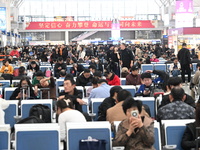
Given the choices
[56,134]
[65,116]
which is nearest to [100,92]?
[65,116]

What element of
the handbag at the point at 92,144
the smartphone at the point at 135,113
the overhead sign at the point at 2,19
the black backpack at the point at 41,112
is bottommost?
the handbag at the point at 92,144

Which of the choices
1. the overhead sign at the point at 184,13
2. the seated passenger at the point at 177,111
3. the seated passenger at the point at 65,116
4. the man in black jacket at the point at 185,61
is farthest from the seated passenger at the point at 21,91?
the overhead sign at the point at 184,13

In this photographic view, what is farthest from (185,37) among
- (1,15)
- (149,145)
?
(149,145)

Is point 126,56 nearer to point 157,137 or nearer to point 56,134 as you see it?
point 157,137

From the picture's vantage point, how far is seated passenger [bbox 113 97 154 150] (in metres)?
5.44

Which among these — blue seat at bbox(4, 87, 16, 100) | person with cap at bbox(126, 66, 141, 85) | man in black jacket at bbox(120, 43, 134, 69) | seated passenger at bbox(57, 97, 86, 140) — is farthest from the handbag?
man in black jacket at bbox(120, 43, 134, 69)

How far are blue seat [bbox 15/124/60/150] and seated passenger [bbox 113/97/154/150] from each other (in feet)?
2.21

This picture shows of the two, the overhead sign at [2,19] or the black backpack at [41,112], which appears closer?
the black backpack at [41,112]

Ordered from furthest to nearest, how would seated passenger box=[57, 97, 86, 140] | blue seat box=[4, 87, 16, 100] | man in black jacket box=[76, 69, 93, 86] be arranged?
man in black jacket box=[76, 69, 93, 86], blue seat box=[4, 87, 16, 100], seated passenger box=[57, 97, 86, 140]

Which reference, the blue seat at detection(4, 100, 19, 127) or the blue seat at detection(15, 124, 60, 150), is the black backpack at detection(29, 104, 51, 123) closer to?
the blue seat at detection(4, 100, 19, 127)

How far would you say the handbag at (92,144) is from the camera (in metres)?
5.63

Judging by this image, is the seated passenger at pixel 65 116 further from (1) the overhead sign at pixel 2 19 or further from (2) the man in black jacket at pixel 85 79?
(1) the overhead sign at pixel 2 19

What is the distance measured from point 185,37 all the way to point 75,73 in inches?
583

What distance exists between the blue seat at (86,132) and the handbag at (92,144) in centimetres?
13
